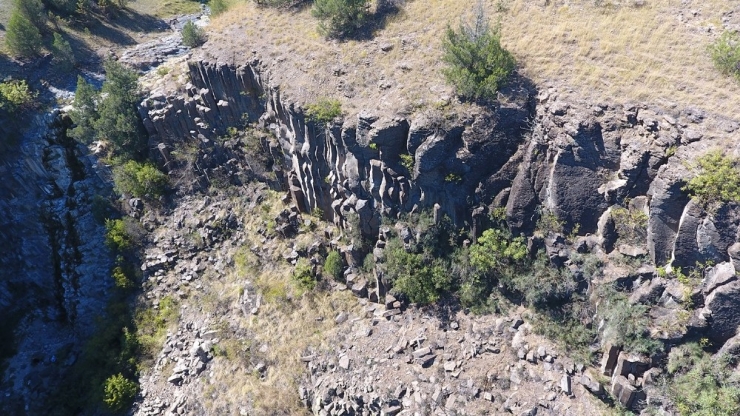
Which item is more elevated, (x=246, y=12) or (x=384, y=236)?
(x=246, y=12)

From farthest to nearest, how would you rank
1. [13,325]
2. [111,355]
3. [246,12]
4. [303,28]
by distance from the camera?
[246,12] → [303,28] → [13,325] → [111,355]

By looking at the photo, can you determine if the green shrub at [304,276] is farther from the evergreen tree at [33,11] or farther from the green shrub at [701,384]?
the evergreen tree at [33,11]

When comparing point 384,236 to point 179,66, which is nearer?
point 384,236

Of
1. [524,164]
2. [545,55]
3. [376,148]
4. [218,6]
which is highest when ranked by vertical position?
[218,6]

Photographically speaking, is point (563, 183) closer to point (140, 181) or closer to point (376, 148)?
point (376, 148)

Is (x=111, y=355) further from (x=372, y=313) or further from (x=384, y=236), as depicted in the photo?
(x=384, y=236)

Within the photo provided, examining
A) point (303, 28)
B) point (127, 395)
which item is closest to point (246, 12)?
point (303, 28)

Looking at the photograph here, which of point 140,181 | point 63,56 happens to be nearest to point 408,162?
point 140,181

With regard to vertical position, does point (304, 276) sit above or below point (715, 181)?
below
